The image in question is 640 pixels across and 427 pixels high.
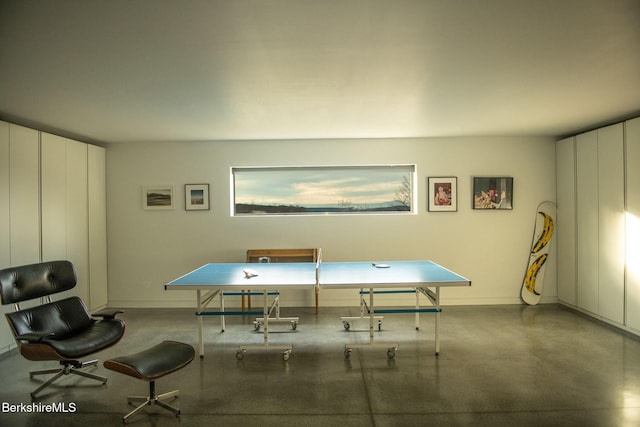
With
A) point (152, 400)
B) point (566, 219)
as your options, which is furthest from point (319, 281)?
point (566, 219)

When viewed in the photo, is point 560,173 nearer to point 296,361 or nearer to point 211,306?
point 296,361

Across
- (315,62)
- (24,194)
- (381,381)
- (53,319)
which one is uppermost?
(315,62)

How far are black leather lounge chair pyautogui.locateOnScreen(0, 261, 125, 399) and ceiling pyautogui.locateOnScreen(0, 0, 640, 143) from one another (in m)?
1.64

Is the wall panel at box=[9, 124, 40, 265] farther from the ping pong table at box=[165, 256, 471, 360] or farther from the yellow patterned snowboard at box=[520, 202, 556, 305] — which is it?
the yellow patterned snowboard at box=[520, 202, 556, 305]

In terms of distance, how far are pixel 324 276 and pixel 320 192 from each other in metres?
2.56

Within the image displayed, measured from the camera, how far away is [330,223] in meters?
5.90

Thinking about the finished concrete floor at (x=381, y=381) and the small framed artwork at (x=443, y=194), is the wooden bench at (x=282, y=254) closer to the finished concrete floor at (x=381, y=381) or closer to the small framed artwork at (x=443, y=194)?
the finished concrete floor at (x=381, y=381)

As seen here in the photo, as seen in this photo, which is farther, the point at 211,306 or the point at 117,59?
the point at 211,306

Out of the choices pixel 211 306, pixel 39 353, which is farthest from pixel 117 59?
pixel 211 306

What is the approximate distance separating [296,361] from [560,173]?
16.0 feet

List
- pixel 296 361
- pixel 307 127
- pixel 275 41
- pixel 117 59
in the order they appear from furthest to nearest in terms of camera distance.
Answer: pixel 307 127 < pixel 296 361 < pixel 117 59 < pixel 275 41

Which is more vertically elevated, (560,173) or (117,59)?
(117,59)

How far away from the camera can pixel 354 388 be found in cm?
314

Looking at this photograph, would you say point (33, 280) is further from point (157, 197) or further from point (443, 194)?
point (443, 194)
